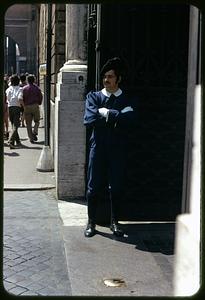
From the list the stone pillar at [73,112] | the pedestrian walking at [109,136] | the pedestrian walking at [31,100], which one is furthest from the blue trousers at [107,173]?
the pedestrian walking at [31,100]

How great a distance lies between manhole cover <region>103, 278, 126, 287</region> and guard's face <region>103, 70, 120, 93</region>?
1876 mm

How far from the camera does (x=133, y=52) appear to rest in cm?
573

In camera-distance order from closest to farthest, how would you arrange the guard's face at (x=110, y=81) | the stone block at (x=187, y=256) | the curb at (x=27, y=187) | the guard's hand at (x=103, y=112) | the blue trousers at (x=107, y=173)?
the stone block at (x=187, y=256)
the guard's hand at (x=103, y=112)
the guard's face at (x=110, y=81)
the blue trousers at (x=107, y=173)
the curb at (x=27, y=187)

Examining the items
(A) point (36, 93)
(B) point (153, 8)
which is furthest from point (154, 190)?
(A) point (36, 93)

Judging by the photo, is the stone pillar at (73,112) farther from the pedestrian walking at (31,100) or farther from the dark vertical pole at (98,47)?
the pedestrian walking at (31,100)

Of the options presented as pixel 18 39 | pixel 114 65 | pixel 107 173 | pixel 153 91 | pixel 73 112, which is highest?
pixel 18 39

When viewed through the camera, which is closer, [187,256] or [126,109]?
[187,256]

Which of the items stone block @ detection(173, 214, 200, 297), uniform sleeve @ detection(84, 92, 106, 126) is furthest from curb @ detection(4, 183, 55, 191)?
stone block @ detection(173, 214, 200, 297)

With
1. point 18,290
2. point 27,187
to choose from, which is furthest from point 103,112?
point 27,187

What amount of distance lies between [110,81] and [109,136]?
0.53 metres

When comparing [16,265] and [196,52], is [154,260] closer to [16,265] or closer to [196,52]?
[16,265]

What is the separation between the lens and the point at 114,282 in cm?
424

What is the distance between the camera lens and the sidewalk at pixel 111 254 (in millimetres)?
4172

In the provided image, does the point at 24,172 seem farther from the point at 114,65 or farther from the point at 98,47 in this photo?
the point at 114,65
